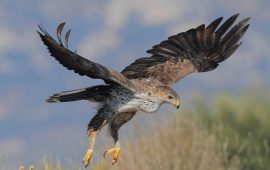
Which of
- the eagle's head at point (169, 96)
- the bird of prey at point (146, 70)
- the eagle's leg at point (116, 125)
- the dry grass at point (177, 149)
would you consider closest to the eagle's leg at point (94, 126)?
the bird of prey at point (146, 70)

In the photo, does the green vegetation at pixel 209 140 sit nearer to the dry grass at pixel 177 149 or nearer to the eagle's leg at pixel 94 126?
the dry grass at pixel 177 149

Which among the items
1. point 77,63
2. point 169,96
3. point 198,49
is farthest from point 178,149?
point 77,63

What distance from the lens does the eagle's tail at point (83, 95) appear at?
11.1 meters

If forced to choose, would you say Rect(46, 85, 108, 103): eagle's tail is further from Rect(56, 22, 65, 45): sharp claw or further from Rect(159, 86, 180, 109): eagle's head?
Rect(56, 22, 65, 45): sharp claw

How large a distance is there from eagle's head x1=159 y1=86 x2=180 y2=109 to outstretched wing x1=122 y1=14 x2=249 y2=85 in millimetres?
1418

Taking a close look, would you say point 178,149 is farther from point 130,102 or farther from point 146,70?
point 130,102

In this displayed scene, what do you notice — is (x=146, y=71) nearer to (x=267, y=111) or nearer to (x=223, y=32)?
(x=223, y=32)

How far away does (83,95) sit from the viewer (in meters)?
11.2

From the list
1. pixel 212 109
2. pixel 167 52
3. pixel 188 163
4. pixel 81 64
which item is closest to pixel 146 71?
pixel 167 52

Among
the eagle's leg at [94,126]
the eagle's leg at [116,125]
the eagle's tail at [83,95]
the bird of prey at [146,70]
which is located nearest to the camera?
the bird of prey at [146,70]

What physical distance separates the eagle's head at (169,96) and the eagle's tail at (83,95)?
70 centimetres

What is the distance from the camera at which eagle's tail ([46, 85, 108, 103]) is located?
11.1m

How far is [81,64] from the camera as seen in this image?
33.7ft

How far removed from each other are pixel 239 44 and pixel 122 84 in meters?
3.22
